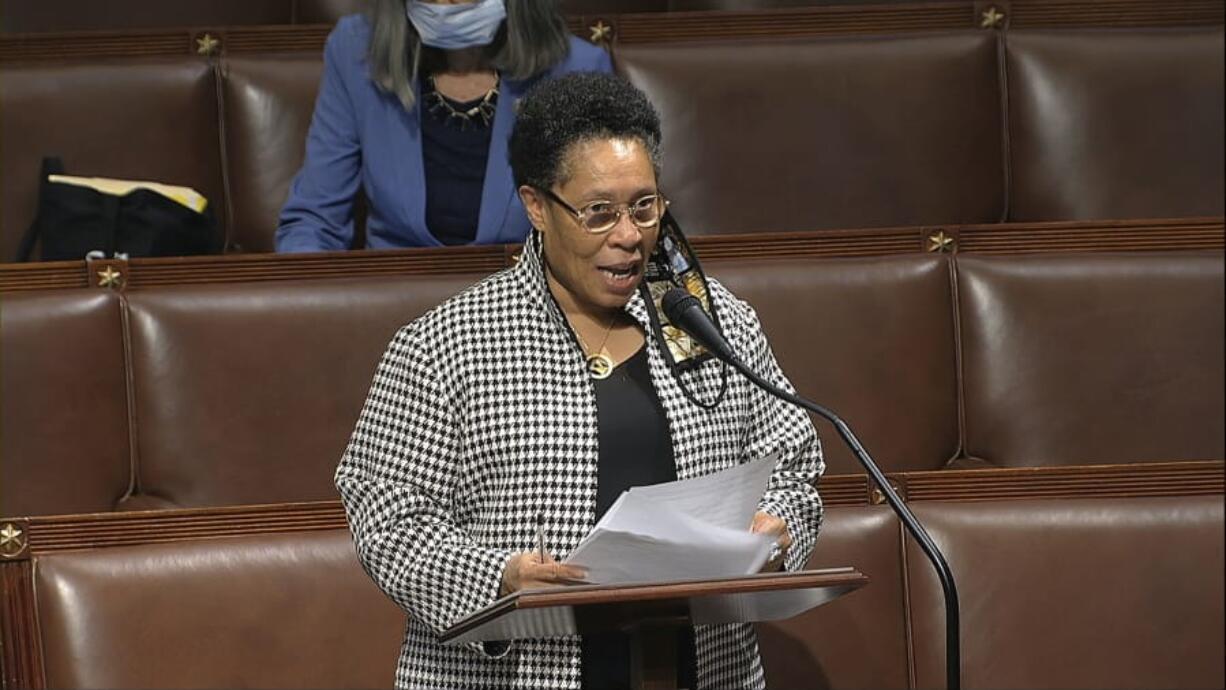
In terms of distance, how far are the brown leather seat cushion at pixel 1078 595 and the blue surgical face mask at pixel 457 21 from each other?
411 millimetres

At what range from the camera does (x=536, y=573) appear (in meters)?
0.66

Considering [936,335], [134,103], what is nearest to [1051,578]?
[936,335]

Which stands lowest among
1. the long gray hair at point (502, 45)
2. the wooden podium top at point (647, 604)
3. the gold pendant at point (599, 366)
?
the wooden podium top at point (647, 604)

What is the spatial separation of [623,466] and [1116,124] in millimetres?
633

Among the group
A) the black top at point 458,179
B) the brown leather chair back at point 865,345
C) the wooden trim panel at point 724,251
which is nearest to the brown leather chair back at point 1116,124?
the wooden trim panel at point 724,251

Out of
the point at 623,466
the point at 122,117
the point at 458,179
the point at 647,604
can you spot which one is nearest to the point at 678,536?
the point at 647,604

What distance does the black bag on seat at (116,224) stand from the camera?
1.14m

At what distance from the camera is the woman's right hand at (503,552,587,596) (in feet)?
2.09

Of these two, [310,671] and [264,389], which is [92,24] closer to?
[264,389]

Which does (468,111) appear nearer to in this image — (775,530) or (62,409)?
(62,409)

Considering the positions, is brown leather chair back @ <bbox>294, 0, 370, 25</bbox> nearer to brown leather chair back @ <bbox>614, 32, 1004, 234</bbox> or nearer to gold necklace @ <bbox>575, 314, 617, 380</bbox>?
brown leather chair back @ <bbox>614, 32, 1004, 234</bbox>

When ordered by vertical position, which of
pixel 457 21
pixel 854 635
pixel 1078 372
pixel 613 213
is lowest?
pixel 854 635

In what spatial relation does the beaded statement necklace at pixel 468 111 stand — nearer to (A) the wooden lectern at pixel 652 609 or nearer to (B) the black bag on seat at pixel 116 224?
(B) the black bag on seat at pixel 116 224

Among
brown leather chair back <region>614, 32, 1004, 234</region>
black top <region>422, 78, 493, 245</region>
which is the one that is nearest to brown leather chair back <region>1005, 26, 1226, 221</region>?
brown leather chair back <region>614, 32, 1004, 234</region>
